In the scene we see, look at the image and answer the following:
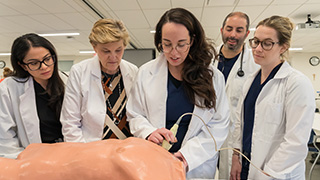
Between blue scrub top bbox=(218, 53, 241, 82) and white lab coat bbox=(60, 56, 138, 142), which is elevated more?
blue scrub top bbox=(218, 53, 241, 82)

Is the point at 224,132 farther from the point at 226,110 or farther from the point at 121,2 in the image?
the point at 121,2

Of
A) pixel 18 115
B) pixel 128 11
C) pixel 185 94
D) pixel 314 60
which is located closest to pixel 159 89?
pixel 185 94

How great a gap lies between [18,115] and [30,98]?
0.13 meters

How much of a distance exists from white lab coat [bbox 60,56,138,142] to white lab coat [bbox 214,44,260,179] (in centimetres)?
84

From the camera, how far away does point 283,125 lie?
113 centimetres

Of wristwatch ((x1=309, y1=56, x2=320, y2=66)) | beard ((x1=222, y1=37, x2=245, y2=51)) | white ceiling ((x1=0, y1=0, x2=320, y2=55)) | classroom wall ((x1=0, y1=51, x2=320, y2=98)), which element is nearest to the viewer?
beard ((x1=222, y1=37, x2=245, y2=51))

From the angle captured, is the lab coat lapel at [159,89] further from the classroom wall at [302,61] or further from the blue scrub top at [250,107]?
the classroom wall at [302,61]

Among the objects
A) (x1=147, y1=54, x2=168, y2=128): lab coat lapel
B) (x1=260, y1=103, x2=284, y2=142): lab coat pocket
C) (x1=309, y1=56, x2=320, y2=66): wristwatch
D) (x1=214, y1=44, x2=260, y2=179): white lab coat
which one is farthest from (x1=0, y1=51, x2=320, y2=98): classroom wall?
(x1=260, y1=103, x2=284, y2=142): lab coat pocket

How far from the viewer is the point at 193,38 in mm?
1052

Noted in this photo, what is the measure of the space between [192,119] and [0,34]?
23.2 ft

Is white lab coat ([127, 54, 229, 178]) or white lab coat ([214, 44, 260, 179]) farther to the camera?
white lab coat ([214, 44, 260, 179])

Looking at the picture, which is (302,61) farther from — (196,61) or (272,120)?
(196,61)

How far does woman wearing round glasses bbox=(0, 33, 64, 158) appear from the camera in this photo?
1238mm

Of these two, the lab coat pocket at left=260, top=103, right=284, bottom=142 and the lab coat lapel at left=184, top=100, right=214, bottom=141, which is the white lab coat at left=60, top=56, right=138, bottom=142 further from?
the lab coat pocket at left=260, top=103, right=284, bottom=142
